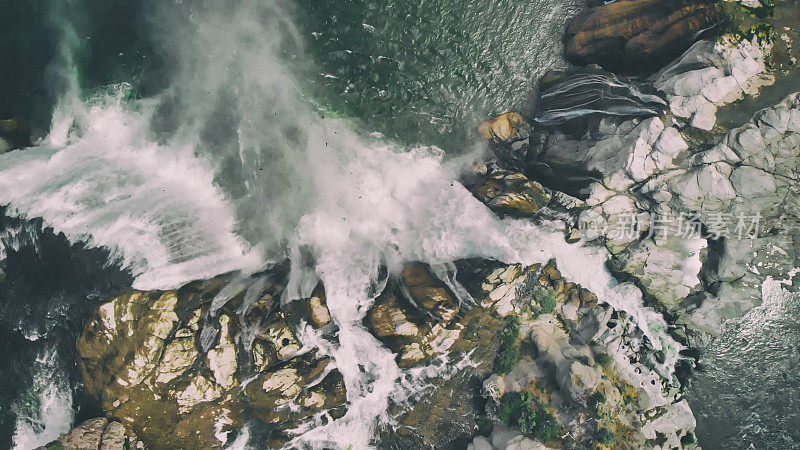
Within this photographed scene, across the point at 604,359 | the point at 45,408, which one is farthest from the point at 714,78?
the point at 45,408

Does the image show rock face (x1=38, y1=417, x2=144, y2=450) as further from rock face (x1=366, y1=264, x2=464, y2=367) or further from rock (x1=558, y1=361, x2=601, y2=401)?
rock (x1=558, y1=361, x2=601, y2=401)

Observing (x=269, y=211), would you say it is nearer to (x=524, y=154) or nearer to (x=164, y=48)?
(x=164, y=48)

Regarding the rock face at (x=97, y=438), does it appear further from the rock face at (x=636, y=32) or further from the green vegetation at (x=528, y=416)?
the rock face at (x=636, y=32)

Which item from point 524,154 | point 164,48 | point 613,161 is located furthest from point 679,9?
point 164,48

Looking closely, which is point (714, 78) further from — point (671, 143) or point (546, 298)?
point (546, 298)

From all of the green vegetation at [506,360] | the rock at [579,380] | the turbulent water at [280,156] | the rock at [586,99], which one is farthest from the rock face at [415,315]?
the rock at [586,99]

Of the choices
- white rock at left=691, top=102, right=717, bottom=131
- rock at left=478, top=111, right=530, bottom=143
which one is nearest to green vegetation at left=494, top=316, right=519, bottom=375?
rock at left=478, top=111, right=530, bottom=143
